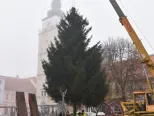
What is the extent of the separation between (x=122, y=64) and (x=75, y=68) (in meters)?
15.0

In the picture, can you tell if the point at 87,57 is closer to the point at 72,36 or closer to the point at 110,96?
the point at 72,36

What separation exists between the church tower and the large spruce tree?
4807 centimetres

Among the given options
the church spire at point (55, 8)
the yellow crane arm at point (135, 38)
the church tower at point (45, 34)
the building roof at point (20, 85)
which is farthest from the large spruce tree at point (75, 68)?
the building roof at point (20, 85)

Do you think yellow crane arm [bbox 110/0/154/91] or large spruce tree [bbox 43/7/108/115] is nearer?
yellow crane arm [bbox 110/0/154/91]

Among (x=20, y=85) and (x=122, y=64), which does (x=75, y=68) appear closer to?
(x=122, y=64)

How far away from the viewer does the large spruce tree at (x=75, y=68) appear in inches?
861

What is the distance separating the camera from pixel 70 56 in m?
23.0

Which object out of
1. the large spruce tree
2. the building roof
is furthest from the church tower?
the large spruce tree

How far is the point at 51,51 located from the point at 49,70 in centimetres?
197

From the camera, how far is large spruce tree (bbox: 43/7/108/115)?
21.9m

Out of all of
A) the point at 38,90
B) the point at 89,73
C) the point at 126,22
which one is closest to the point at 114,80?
the point at 89,73

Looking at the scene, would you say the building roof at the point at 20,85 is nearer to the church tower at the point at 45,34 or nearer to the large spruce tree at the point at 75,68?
the church tower at the point at 45,34

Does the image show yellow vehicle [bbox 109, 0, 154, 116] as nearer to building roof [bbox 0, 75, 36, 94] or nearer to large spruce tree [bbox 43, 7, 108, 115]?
large spruce tree [bbox 43, 7, 108, 115]

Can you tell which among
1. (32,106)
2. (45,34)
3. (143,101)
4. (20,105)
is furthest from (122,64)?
(45,34)
